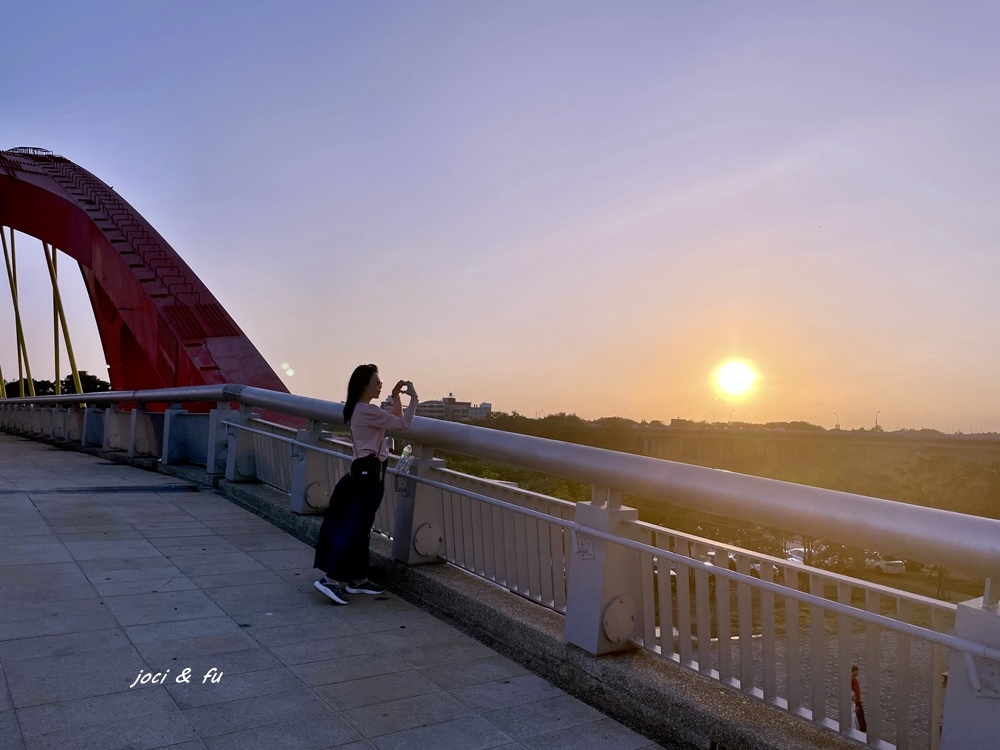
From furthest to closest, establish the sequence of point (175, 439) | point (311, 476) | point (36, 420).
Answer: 1. point (36, 420)
2. point (175, 439)
3. point (311, 476)

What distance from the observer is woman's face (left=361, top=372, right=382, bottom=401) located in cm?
535

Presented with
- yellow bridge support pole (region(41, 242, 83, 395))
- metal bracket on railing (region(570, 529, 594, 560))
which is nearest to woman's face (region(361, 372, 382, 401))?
metal bracket on railing (region(570, 529, 594, 560))

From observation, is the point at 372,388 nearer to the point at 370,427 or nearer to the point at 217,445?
the point at 370,427

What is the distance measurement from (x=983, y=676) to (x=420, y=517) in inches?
137

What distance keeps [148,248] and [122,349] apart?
428 centimetres

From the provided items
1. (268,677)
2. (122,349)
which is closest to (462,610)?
(268,677)

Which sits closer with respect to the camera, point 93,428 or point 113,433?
point 113,433

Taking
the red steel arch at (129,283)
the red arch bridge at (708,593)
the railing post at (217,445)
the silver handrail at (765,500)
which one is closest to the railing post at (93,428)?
the red steel arch at (129,283)

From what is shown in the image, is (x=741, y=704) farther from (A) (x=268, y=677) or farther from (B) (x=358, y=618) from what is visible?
(B) (x=358, y=618)

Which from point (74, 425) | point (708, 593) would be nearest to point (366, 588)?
point (708, 593)

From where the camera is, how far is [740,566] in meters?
3.15

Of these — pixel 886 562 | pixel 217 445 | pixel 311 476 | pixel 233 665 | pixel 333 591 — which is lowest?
pixel 233 665

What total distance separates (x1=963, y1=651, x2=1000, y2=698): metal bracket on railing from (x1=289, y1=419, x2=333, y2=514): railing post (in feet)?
17.5

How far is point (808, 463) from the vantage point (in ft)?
193
